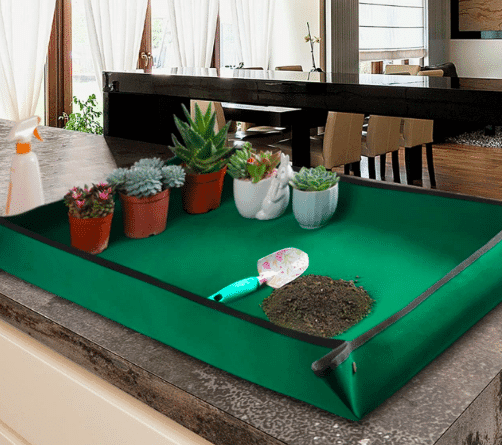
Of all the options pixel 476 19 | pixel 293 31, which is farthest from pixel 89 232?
pixel 476 19

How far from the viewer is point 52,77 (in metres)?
5.46

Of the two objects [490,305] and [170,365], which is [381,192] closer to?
[490,305]

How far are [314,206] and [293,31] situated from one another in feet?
22.6

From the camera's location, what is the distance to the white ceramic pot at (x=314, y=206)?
885mm

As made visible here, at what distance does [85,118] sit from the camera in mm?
5285

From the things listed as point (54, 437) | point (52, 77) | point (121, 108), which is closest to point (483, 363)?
point (54, 437)

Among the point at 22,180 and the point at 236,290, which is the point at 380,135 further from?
the point at 236,290

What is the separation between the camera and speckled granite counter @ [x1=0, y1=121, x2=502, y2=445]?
45 centimetres

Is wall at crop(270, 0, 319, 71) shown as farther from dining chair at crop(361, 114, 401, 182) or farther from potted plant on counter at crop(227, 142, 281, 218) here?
potted plant on counter at crop(227, 142, 281, 218)

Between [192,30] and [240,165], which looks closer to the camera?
[240,165]

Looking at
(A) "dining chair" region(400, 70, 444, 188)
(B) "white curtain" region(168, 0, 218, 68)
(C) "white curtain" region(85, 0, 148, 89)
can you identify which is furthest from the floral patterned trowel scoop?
(B) "white curtain" region(168, 0, 218, 68)

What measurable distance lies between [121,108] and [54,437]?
120cm

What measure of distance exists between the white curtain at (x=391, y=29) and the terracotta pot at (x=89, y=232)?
7.38 meters

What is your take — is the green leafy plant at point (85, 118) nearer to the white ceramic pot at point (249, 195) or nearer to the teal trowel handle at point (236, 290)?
the white ceramic pot at point (249, 195)
